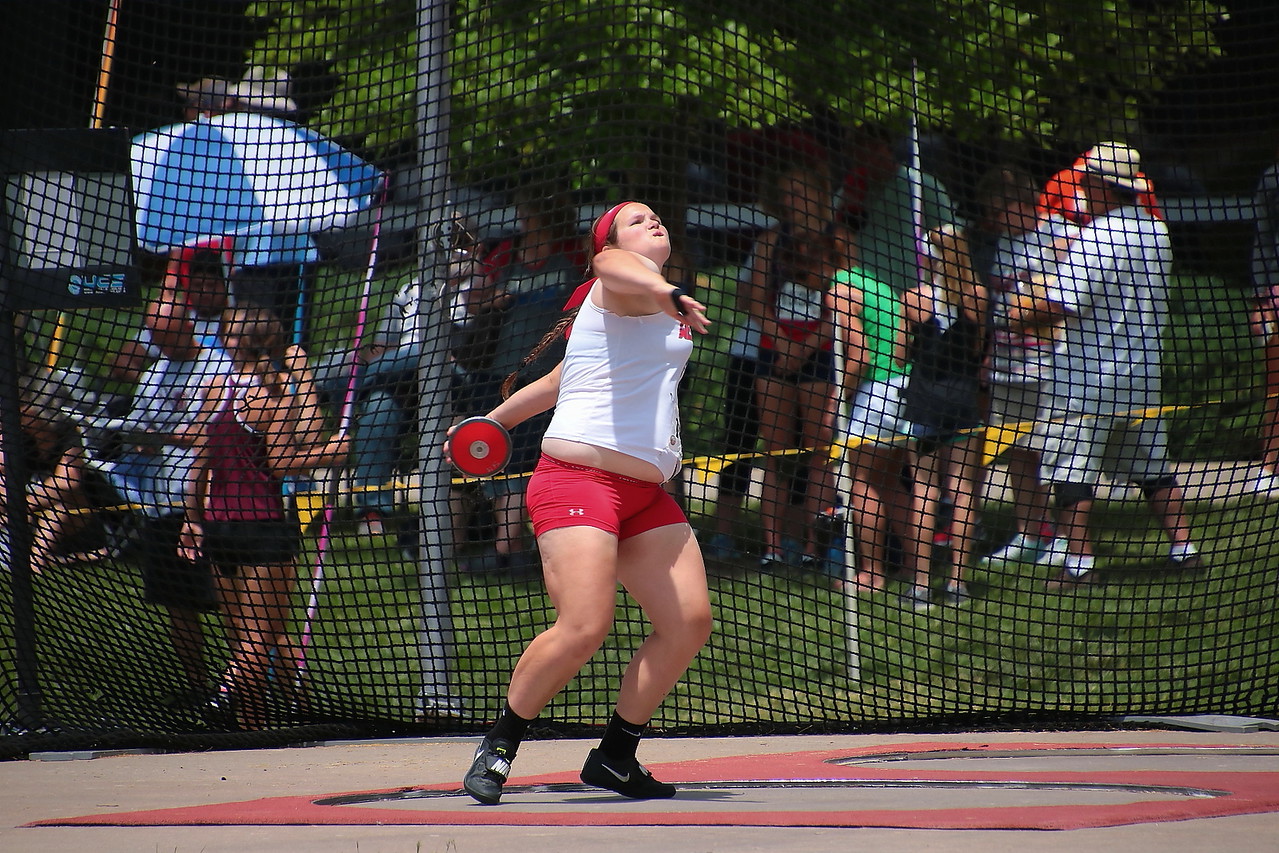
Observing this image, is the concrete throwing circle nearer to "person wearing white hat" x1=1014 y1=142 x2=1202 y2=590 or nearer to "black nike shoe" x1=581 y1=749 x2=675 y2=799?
"black nike shoe" x1=581 y1=749 x2=675 y2=799

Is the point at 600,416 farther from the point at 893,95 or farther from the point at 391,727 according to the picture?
the point at 893,95

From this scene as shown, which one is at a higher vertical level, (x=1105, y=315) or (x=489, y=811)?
(x=1105, y=315)

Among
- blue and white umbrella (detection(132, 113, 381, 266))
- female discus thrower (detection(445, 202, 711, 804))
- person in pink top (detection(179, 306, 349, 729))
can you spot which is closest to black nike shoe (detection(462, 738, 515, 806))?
female discus thrower (detection(445, 202, 711, 804))

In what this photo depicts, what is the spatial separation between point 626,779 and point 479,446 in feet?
3.25

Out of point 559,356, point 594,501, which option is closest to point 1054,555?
point 559,356

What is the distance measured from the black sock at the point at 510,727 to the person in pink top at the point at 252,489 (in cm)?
198

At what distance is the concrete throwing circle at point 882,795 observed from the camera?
2969 millimetres

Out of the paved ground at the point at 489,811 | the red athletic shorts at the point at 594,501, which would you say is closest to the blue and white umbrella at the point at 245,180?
the paved ground at the point at 489,811

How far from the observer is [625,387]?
11.6ft

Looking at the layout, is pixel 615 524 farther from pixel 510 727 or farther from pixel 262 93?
pixel 262 93

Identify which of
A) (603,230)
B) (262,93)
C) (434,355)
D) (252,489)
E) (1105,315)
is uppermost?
(262,93)

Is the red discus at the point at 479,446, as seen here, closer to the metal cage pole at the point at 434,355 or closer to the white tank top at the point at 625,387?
the white tank top at the point at 625,387

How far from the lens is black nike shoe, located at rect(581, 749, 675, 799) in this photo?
3.49 meters

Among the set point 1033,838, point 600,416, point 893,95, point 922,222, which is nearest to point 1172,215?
point 893,95
